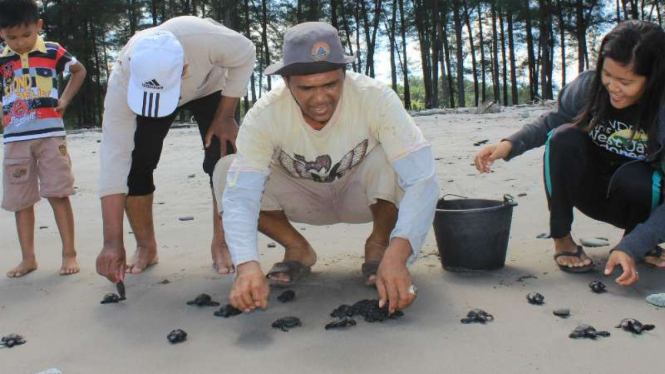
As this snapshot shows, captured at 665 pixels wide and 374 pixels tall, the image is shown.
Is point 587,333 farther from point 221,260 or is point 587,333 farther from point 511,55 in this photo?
point 511,55

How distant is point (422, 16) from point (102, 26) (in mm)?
15689

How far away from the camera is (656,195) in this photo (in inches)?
100

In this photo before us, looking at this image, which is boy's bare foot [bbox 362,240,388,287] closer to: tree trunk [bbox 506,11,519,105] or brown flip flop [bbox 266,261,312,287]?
brown flip flop [bbox 266,261,312,287]

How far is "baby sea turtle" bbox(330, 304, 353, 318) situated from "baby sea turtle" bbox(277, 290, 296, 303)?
278 mm

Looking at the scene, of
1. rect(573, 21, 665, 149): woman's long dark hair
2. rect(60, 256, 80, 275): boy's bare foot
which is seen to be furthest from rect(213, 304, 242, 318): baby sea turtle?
rect(573, 21, 665, 149): woman's long dark hair

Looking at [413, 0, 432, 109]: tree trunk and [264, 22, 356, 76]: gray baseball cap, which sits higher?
[413, 0, 432, 109]: tree trunk

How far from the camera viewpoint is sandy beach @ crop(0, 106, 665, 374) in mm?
1923

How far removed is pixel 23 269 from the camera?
126 inches

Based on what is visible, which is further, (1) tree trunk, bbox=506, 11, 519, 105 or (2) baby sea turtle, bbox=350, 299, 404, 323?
(1) tree trunk, bbox=506, 11, 519, 105

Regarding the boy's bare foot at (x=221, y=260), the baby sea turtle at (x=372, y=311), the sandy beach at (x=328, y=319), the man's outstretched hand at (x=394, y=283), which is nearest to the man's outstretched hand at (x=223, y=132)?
the boy's bare foot at (x=221, y=260)

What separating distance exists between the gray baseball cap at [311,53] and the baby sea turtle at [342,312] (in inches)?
36.2

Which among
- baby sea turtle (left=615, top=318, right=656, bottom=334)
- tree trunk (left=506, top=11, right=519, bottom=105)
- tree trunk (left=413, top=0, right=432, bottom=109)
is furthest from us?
tree trunk (left=506, top=11, right=519, bottom=105)

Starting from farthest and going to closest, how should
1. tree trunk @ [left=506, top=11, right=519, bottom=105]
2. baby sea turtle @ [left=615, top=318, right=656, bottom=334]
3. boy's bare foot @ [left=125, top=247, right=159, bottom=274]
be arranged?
1. tree trunk @ [left=506, top=11, right=519, bottom=105]
2. boy's bare foot @ [left=125, top=247, right=159, bottom=274]
3. baby sea turtle @ [left=615, top=318, right=656, bottom=334]

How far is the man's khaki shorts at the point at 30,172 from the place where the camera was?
10.7 feet
